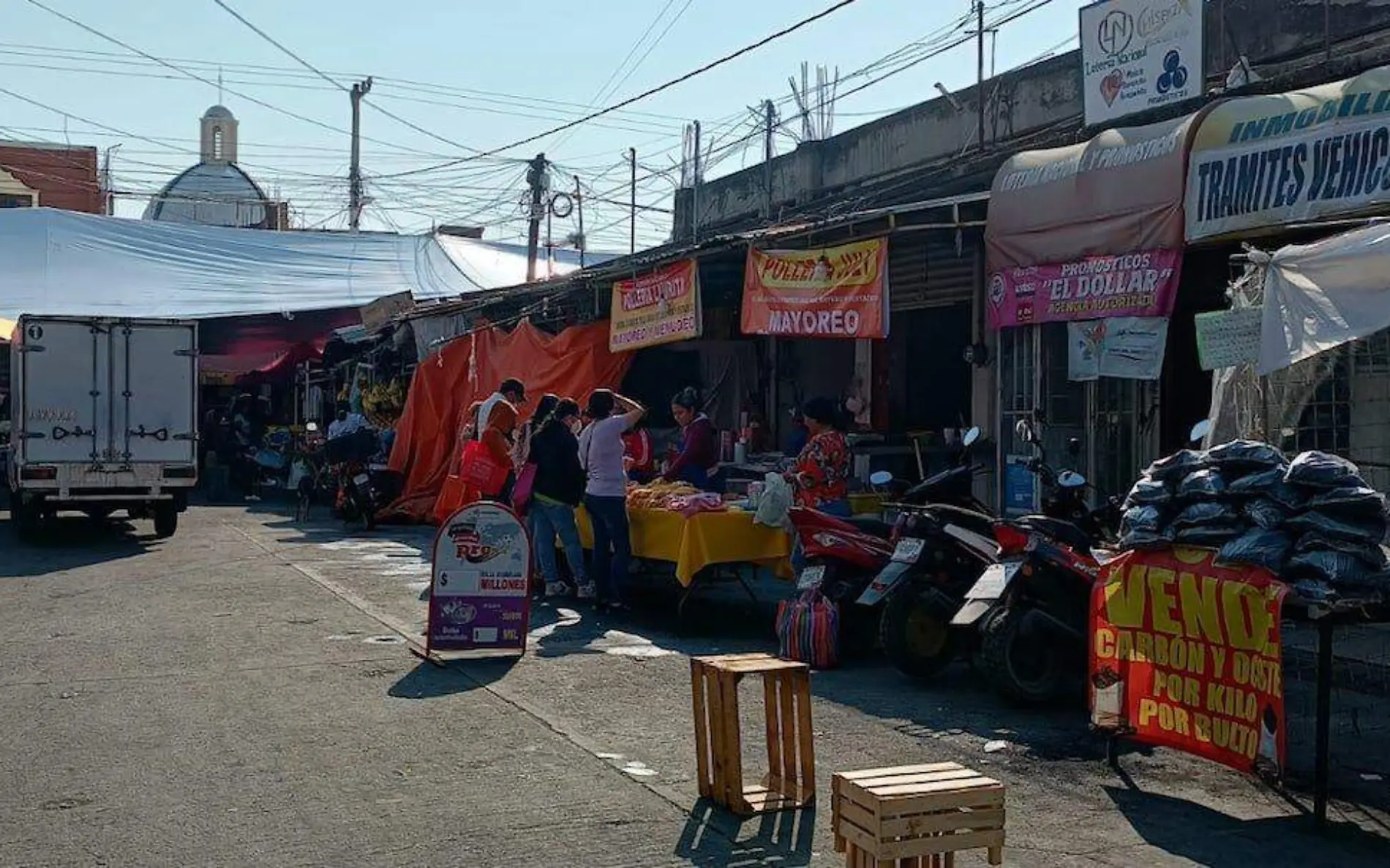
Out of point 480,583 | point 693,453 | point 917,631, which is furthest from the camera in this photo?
point 693,453

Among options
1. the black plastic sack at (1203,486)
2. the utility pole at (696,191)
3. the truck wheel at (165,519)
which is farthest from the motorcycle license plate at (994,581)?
the utility pole at (696,191)

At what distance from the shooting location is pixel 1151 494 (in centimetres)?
725

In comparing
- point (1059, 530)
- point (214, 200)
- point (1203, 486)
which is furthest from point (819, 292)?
point (214, 200)

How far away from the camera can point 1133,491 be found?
291 inches

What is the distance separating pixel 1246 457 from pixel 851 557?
156 inches

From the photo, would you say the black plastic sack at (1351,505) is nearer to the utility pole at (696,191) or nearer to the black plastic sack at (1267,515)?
the black plastic sack at (1267,515)

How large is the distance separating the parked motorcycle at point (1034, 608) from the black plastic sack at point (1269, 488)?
2.00m

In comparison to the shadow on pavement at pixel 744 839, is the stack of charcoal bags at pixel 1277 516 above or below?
above

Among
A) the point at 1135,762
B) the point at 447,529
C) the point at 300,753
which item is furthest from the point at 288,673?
the point at 1135,762

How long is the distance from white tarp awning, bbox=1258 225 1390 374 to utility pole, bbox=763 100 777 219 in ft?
59.0

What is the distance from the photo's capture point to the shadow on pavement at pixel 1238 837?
5973mm

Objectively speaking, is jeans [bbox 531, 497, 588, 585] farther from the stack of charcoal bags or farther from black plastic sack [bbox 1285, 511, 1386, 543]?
black plastic sack [bbox 1285, 511, 1386, 543]

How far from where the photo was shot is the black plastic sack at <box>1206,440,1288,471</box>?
6844mm

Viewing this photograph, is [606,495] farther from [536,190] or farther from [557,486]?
[536,190]
